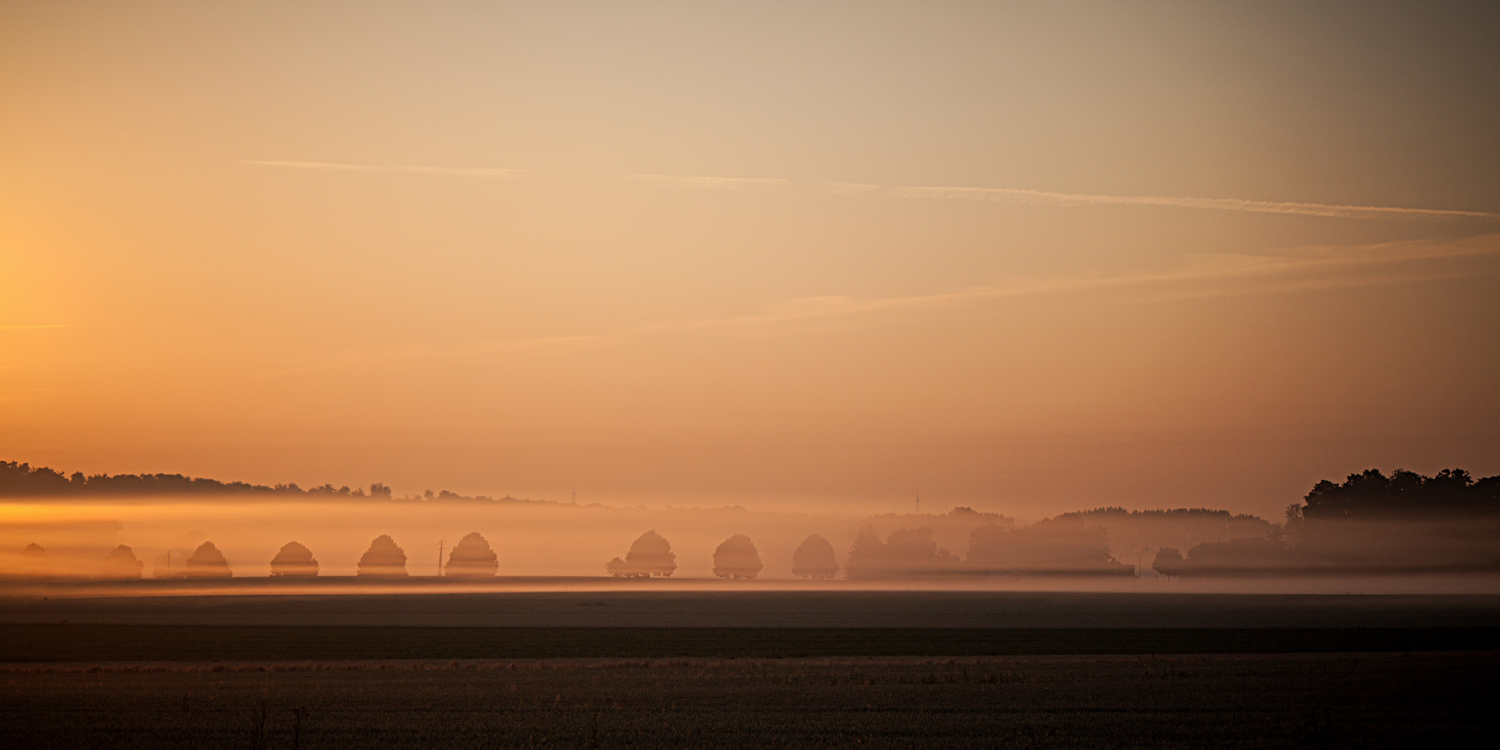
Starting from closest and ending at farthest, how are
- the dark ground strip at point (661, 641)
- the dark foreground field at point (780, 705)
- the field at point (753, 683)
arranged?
1. the dark foreground field at point (780, 705)
2. the field at point (753, 683)
3. the dark ground strip at point (661, 641)

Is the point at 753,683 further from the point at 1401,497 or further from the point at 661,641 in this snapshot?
the point at 1401,497

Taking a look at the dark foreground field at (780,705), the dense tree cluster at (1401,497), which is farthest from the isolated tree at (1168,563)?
the dark foreground field at (780,705)

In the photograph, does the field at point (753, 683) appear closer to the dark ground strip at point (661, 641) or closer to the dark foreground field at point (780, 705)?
the dark foreground field at point (780, 705)

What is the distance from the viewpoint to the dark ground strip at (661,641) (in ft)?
179

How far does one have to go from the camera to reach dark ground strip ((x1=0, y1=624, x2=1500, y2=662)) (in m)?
54.5

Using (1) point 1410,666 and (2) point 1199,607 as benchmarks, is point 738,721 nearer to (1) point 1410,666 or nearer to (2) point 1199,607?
(1) point 1410,666

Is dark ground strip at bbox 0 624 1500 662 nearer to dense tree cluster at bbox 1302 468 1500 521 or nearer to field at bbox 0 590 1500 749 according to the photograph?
field at bbox 0 590 1500 749

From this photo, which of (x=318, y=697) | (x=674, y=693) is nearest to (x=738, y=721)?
(x=674, y=693)

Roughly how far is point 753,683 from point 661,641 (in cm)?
2717

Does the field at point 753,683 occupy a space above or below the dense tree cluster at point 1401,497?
below

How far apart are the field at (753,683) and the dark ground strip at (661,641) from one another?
28 centimetres

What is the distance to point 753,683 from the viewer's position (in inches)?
1469

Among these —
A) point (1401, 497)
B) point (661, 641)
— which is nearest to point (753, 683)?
point (661, 641)

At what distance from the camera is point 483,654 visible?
5525 centimetres
